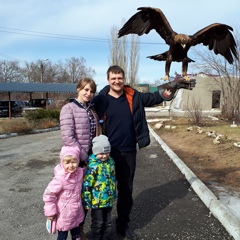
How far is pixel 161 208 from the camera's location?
4020mm

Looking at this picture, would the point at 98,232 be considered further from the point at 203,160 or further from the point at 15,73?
the point at 15,73

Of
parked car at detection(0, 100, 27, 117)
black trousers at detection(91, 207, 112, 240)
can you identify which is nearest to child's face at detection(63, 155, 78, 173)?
black trousers at detection(91, 207, 112, 240)

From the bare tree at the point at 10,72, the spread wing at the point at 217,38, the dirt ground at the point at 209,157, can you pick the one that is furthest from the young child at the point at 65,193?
the bare tree at the point at 10,72

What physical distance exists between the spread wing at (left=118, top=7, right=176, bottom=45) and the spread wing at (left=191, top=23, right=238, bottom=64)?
315 mm

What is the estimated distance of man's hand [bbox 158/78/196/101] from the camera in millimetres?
2928

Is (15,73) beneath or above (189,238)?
above

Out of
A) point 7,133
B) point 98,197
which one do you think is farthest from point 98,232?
point 7,133

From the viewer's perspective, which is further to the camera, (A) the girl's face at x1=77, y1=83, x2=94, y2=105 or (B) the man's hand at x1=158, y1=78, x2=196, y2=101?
(B) the man's hand at x1=158, y1=78, x2=196, y2=101

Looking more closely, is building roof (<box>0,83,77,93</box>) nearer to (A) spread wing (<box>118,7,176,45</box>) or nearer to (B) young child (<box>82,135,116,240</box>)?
(A) spread wing (<box>118,7,176,45</box>)

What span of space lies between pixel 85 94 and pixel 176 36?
115 centimetres

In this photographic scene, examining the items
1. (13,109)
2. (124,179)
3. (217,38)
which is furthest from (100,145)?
(13,109)

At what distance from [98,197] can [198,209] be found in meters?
1.91

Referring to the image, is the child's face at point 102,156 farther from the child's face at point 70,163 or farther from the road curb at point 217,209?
the road curb at point 217,209

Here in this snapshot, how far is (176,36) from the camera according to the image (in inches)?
114
